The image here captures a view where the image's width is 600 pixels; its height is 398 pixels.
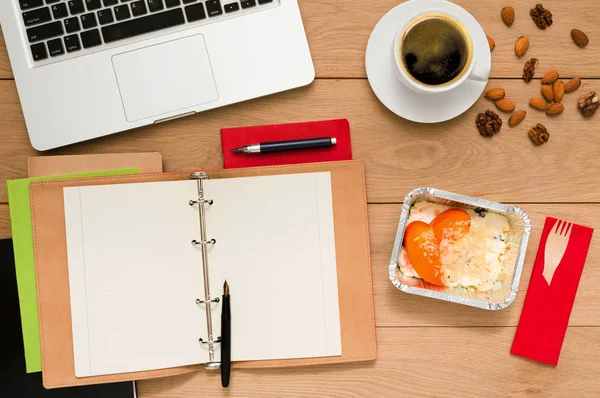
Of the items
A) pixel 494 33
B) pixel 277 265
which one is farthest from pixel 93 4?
pixel 494 33

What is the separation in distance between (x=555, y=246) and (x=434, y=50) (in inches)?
11.8

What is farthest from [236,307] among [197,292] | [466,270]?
[466,270]

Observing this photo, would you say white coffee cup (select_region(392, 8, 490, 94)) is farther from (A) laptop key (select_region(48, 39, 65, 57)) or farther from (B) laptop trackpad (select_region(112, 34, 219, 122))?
(A) laptop key (select_region(48, 39, 65, 57))

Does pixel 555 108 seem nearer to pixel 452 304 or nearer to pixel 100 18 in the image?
pixel 452 304

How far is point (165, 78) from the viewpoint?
72 cm

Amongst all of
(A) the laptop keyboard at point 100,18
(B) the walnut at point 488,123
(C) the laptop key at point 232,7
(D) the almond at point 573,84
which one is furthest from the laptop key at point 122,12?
(D) the almond at point 573,84

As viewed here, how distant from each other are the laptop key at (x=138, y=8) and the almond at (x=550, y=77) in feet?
1.66

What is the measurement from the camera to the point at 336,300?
2.46 feet

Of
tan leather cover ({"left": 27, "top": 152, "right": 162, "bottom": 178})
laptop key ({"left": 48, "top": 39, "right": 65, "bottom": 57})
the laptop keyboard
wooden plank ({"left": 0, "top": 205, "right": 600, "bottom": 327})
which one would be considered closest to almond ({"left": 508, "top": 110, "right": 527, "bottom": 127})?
wooden plank ({"left": 0, "top": 205, "right": 600, "bottom": 327})

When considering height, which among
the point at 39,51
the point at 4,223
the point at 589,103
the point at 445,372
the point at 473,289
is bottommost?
the point at 445,372

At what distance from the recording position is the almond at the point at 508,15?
2.46ft

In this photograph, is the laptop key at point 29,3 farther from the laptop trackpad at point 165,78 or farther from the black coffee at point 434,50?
the black coffee at point 434,50

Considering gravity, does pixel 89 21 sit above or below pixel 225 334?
above

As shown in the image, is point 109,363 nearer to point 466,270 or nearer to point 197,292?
point 197,292
